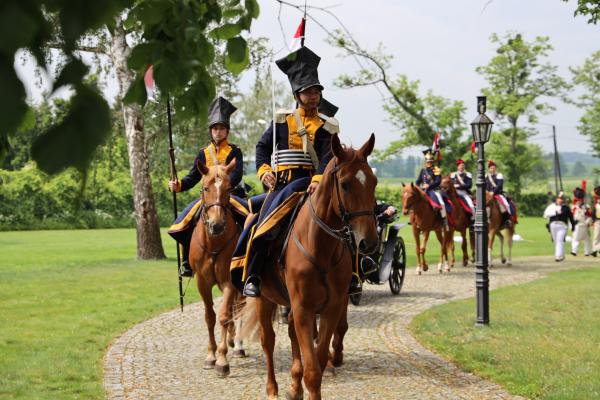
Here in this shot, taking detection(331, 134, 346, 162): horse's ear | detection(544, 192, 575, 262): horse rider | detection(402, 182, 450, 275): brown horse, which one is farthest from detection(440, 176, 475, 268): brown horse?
detection(331, 134, 346, 162): horse's ear

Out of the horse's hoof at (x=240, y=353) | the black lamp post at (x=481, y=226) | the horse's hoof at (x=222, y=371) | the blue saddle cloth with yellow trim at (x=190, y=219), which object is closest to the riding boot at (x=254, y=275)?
the horse's hoof at (x=222, y=371)

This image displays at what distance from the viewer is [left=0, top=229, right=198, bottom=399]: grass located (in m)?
8.28

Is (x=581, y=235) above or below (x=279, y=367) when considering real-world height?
above

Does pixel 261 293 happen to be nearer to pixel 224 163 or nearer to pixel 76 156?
pixel 224 163

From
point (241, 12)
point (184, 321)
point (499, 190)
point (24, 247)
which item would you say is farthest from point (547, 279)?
point (24, 247)

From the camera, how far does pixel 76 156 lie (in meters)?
1.80

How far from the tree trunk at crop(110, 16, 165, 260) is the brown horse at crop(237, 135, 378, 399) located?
15.8 meters

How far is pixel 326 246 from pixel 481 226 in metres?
6.02

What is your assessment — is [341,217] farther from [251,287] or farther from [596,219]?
[596,219]

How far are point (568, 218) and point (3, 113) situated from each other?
83.8 ft

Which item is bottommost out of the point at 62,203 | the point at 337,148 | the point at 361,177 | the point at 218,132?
the point at 361,177

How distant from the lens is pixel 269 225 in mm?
6875

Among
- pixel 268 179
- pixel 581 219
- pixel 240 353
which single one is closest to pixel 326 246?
pixel 268 179

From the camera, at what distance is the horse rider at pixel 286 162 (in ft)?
22.8
